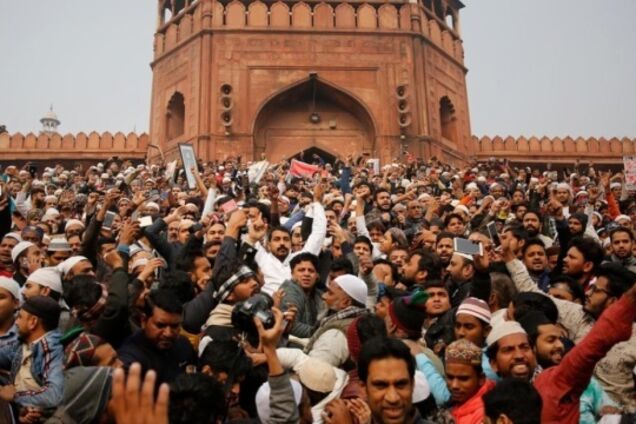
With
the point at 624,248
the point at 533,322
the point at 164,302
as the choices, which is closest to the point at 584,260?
the point at 624,248

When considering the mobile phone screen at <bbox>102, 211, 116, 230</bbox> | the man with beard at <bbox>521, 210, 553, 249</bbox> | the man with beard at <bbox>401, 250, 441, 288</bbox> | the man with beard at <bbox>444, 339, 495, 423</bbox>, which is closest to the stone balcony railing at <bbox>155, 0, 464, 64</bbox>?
the man with beard at <bbox>521, 210, 553, 249</bbox>

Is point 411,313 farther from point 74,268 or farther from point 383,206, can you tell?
point 383,206

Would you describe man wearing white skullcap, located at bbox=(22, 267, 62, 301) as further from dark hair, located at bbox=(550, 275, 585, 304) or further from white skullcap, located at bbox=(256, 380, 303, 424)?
dark hair, located at bbox=(550, 275, 585, 304)

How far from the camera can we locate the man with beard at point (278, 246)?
4.31 m

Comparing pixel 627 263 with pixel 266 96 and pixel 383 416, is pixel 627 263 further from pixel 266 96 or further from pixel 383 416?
pixel 266 96

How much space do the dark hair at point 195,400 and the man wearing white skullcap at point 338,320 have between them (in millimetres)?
759

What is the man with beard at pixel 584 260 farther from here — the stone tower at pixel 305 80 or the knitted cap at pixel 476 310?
the stone tower at pixel 305 80

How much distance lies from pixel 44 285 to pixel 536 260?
11.5 ft

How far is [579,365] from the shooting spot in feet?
A: 7.66

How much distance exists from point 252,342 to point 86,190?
28.1 feet

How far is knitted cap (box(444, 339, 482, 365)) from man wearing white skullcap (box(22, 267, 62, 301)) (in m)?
2.20

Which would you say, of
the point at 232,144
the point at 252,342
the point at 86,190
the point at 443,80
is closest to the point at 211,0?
the point at 232,144

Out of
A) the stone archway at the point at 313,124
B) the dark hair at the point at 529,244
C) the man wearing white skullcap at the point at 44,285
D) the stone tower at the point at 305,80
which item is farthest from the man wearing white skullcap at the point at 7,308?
the stone archway at the point at 313,124

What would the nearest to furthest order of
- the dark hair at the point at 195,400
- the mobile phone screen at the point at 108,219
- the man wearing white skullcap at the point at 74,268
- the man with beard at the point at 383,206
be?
the dark hair at the point at 195,400 → the man wearing white skullcap at the point at 74,268 → the mobile phone screen at the point at 108,219 → the man with beard at the point at 383,206
